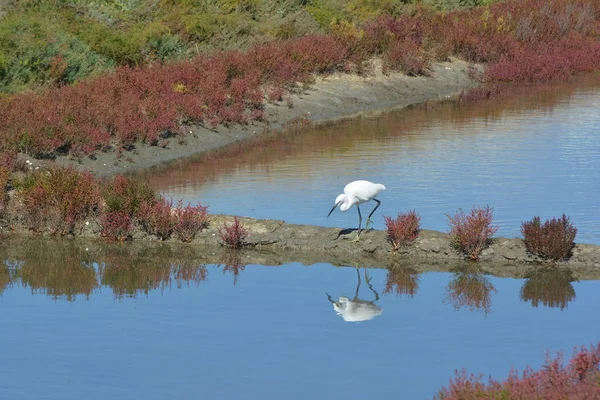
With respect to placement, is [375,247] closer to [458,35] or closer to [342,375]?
[342,375]

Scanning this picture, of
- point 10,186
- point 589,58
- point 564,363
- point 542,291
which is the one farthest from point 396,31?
point 564,363

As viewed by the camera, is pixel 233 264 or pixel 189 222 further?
pixel 189 222

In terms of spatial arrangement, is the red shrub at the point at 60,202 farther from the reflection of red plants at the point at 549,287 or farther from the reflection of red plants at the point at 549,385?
the reflection of red plants at the point at 549,385

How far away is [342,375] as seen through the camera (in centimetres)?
1059

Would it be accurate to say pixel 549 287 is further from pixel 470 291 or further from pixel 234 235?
pixel 234 235

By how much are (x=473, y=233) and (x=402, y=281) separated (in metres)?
1.21

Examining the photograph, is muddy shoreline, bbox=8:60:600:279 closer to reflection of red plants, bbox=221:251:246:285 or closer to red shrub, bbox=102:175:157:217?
reflection of red plants, bbox=221:251:246:285

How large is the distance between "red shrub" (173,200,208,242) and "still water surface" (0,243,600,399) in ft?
2.36

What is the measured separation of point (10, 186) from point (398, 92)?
54.2ft

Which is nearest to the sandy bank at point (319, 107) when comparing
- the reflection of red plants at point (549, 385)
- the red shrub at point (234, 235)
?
the red shrub at point (234, 235)

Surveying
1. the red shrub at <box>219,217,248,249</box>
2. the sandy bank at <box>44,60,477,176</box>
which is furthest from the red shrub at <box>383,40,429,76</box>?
the red shrub at <box>219,217,248,249</box>

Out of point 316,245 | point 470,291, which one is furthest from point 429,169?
point 470,291

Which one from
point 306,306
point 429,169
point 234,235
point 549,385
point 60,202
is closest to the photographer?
point 549,385

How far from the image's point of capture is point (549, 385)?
29.7ft
